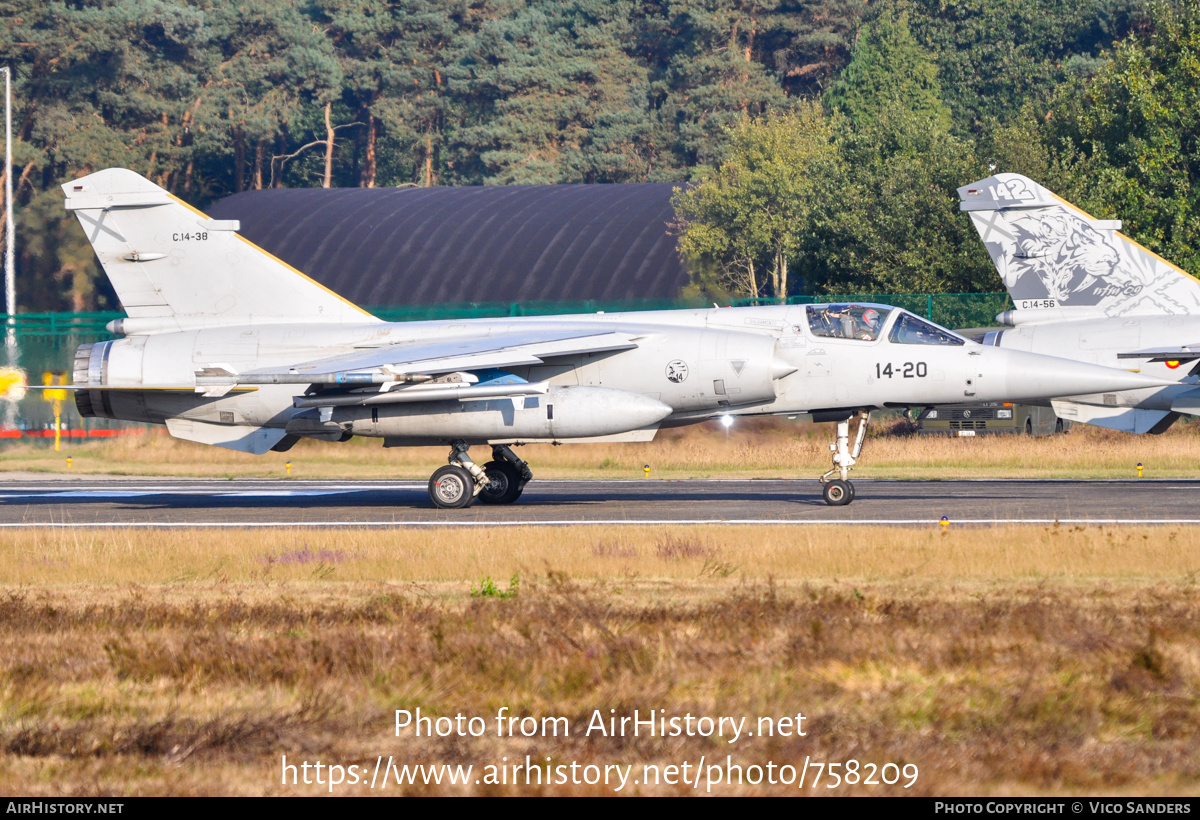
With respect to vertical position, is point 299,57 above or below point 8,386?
above

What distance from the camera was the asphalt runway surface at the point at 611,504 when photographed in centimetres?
1855

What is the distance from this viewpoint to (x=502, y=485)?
2164 centimetres

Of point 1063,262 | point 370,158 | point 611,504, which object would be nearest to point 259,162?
point 370,158

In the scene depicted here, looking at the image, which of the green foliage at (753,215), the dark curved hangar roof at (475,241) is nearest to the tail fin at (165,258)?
the dark curved hangar roof at (475,241)

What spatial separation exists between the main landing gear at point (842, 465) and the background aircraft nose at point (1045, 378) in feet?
6.04

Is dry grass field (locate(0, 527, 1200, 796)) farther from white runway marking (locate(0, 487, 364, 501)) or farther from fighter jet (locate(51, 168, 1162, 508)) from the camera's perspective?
white runway marking (locate(0, 487, 364, 501))

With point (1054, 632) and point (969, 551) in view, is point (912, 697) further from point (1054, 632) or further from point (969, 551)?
point (969, 551)

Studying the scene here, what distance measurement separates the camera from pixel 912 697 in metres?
7.84

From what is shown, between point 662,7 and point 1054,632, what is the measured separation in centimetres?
8361

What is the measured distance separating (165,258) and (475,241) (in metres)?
34.4

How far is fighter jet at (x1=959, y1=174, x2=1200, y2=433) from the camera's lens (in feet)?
77.9

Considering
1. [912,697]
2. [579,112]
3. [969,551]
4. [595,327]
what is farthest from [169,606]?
[579,112]

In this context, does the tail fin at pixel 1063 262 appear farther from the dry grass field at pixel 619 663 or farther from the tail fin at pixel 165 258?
the tail fin at pixel 165 258

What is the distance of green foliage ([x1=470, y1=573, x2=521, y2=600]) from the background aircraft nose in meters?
9.67
